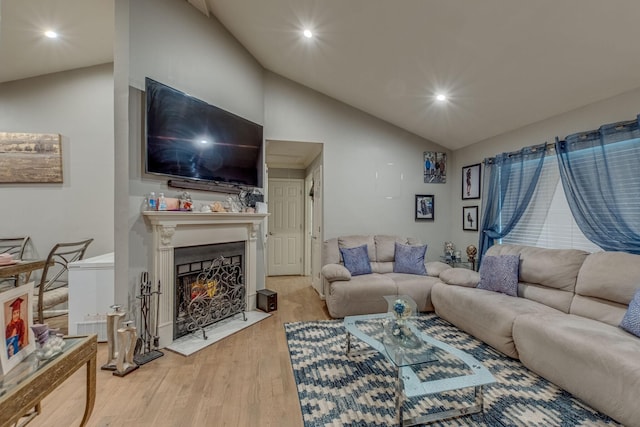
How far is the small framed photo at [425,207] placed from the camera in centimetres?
450

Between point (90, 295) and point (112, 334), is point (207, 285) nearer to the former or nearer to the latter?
point (112, 334)

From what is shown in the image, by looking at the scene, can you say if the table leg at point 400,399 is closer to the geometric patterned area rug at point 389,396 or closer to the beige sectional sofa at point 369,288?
the geometric patterned area rug at point 389,396

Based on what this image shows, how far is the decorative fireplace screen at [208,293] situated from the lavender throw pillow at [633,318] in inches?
133

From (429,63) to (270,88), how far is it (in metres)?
2.24

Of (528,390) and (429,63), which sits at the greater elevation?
(429,63)

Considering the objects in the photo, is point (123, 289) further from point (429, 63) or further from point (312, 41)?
point (429, 63)

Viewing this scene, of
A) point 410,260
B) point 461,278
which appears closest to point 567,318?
point 461,278

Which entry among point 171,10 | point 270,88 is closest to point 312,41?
point 270,88

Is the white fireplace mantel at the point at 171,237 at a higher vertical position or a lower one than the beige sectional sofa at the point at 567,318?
higher

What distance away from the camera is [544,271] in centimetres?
275

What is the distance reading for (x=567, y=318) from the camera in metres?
2.25

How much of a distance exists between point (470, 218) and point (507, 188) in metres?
0.75

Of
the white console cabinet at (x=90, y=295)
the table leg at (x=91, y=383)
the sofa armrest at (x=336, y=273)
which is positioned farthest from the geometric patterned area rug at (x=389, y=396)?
the white console cabinet at (x=90, y=295)

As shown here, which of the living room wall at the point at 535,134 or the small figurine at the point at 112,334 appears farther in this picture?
the living room wall at the point at 535,134
